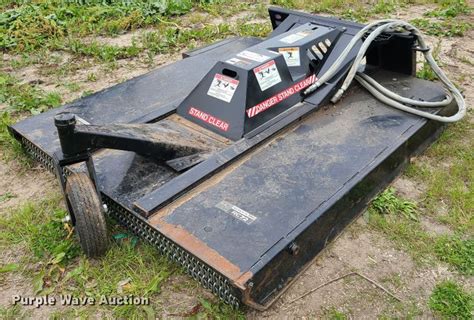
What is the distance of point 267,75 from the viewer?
269 cm

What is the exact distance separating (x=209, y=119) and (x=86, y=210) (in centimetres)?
92

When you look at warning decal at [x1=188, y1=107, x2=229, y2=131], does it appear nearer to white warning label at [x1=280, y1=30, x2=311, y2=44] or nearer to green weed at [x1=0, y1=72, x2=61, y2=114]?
white warning label at [x1=280, y1=30, x2=311, y2=44]

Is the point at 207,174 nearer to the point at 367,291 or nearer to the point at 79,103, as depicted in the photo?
the point at 367,291

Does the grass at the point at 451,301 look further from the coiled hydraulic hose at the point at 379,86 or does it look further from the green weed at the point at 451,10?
the green weed at the point at 451,10

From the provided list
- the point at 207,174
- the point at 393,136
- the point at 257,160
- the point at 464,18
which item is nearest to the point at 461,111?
the point at 393,136

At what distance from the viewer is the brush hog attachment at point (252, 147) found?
203cm

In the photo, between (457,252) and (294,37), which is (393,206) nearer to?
(457,252)

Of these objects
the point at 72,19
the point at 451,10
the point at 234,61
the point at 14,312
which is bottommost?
the point at 14,312

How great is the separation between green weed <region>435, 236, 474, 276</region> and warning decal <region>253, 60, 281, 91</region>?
47.1 inches

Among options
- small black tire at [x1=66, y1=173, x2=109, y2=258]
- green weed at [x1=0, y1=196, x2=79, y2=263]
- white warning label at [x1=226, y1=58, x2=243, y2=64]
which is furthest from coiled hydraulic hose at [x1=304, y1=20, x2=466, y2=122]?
green weed at [x1=0, y1=196, x2=79, y2=263]

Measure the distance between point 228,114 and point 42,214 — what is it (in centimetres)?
112

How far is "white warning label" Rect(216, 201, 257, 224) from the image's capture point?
2.10m

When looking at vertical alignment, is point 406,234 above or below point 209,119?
below

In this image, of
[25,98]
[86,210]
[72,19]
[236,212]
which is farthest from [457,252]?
[72,19]
